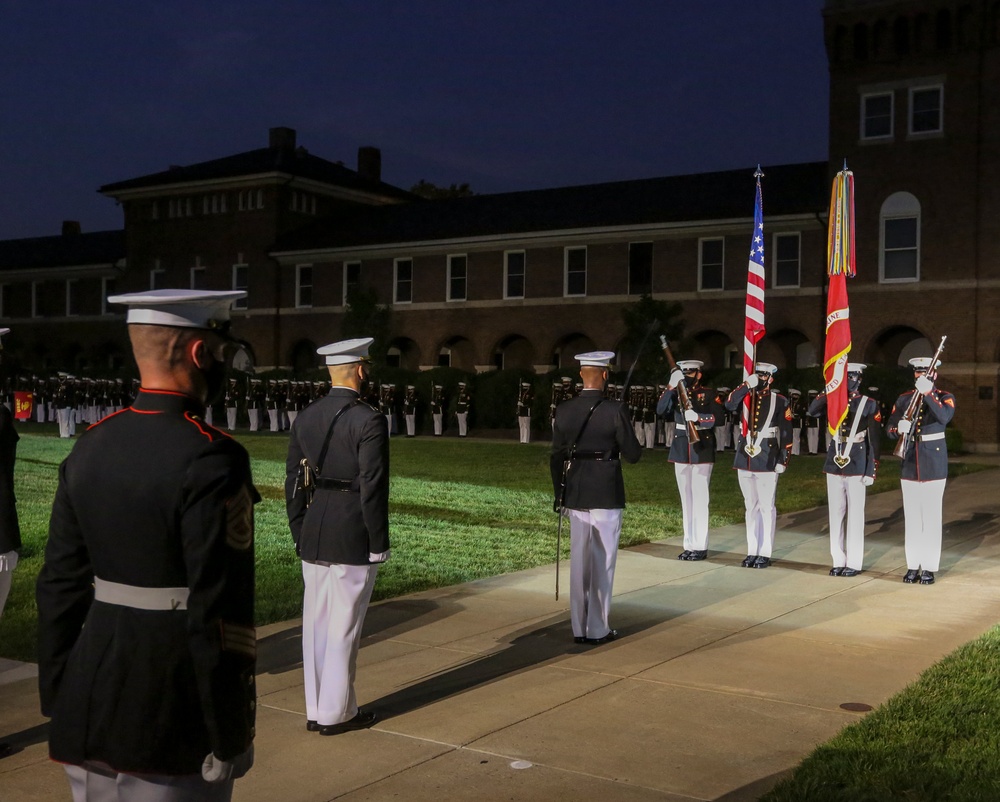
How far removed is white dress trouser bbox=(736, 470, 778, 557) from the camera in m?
12.3

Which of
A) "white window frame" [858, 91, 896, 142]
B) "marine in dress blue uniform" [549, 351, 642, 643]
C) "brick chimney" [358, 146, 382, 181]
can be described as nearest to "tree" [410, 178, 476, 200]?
"brick chimney" [358, 146, 382, 181]

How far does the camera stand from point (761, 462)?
12523mm

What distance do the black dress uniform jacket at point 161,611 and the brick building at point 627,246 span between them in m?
33.4

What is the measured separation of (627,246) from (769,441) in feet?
97.8

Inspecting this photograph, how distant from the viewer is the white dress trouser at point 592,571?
8.41m

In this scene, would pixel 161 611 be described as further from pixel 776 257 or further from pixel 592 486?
pixel 776 257

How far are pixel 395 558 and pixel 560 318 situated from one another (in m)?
31.2

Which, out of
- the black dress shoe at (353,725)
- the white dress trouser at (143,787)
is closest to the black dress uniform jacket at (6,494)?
the black dress shoe at (353,725)

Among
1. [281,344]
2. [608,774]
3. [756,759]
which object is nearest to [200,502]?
[608,774]

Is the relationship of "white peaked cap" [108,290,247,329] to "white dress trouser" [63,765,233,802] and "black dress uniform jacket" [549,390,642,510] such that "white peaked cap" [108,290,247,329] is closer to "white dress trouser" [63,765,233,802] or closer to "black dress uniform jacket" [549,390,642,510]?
"white dress trouser" [63,765,233,802]

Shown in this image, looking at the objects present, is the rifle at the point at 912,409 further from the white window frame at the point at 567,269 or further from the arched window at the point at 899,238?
the white window frame at the point at 567,269

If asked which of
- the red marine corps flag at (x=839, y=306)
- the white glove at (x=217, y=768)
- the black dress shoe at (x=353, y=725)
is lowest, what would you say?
the black dress shoe at (x=353, y=725)

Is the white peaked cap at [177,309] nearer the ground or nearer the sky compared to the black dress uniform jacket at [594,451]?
nearer the sky

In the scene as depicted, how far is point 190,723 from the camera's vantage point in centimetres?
322
